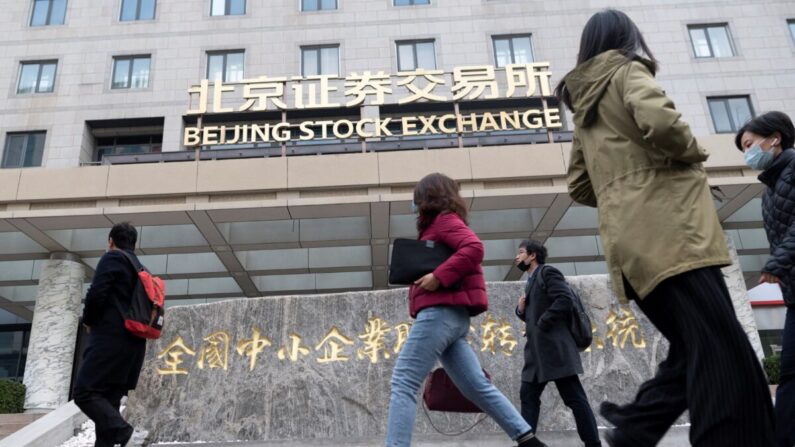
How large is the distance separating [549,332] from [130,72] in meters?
16.8

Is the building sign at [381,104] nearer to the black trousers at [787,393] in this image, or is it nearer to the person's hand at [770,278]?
the person's hand at [770,278]

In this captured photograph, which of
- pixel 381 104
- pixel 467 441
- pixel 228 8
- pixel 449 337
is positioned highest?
pixel 228 8

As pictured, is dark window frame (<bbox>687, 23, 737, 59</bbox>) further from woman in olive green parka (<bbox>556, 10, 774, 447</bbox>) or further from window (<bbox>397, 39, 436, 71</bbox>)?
woman in olive green parka (<bbox>556, 10, 774, 447</bbox>)

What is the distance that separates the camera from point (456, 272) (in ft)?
9.45

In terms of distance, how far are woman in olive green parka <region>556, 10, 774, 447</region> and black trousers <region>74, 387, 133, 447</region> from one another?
2889 mm

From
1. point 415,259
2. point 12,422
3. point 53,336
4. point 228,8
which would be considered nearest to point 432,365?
point 415,259

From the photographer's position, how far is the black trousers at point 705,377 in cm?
177

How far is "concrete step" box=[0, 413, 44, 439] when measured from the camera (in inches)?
326

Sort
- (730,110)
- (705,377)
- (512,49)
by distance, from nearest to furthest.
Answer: (705,377) < (730,110) < (512,49)

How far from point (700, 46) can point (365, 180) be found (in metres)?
12.4

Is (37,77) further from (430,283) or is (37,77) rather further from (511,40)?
(430,283)

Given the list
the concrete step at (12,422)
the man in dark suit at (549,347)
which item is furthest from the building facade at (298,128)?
→ the man in dark suit at (549,347)

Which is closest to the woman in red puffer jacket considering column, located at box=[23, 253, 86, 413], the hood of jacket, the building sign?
the hood of jacket

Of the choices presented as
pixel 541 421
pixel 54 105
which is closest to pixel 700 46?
pixel 541 421
